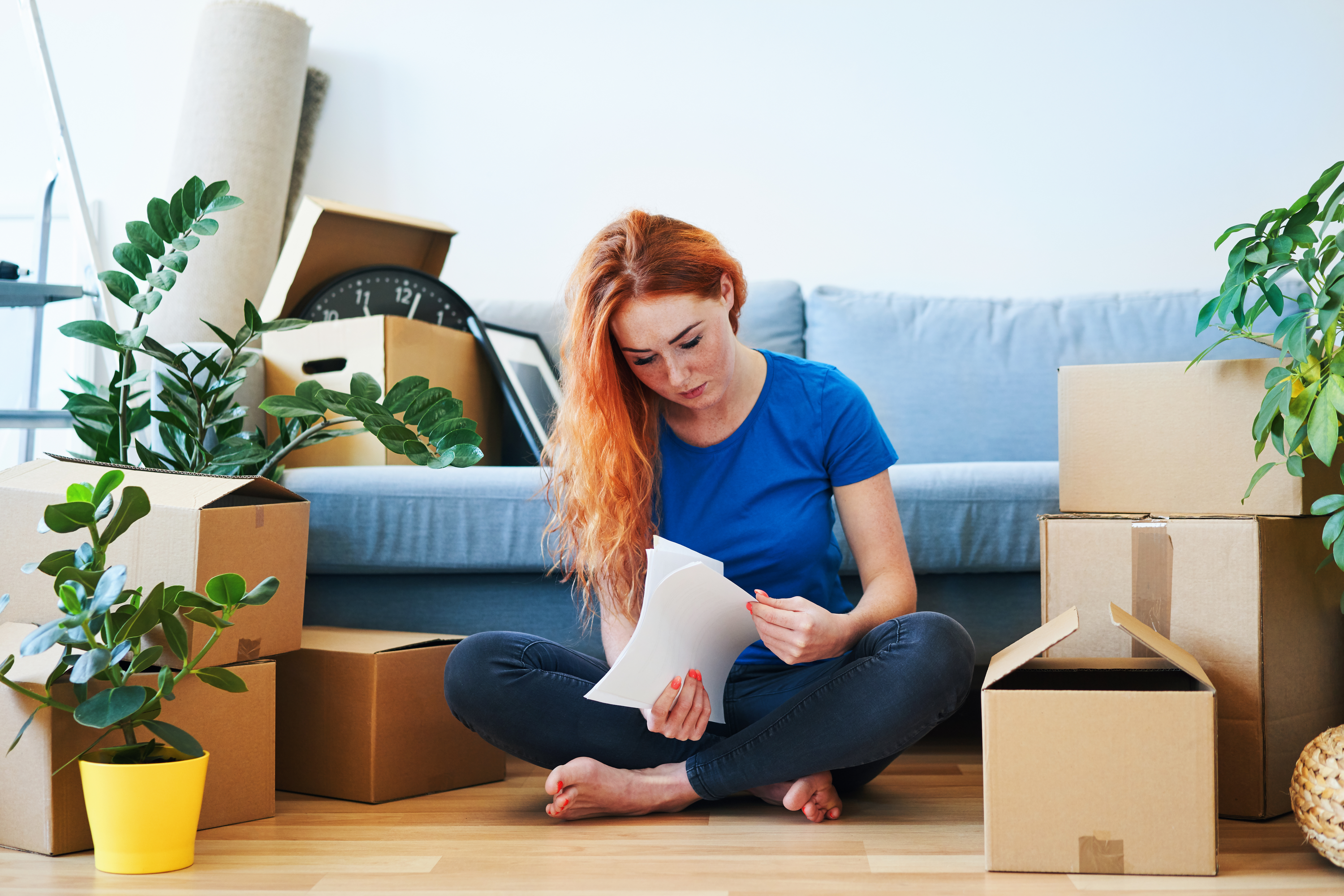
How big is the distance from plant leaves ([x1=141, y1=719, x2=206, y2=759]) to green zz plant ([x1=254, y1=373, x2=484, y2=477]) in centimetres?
37

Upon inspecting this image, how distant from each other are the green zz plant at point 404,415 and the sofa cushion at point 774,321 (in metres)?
0.96

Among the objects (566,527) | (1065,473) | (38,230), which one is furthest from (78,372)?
(1065,473)

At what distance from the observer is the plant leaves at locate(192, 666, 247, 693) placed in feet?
3.32

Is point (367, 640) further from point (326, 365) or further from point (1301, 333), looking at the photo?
point (1301, 333)

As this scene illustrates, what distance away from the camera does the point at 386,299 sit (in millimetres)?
1954

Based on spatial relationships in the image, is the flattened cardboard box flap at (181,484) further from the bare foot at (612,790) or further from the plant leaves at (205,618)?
the bare foot at (612,790)

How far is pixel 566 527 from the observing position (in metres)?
1.31

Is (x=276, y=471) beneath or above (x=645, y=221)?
beneath

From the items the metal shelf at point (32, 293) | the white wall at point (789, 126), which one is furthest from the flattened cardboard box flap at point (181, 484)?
the white wall at point (789, 126)

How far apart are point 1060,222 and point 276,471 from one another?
1728 millimetres

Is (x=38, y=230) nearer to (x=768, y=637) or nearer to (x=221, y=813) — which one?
(x=221, y=813)

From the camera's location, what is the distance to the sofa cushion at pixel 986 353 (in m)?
1.99

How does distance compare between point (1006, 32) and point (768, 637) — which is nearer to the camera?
point (768, 637)

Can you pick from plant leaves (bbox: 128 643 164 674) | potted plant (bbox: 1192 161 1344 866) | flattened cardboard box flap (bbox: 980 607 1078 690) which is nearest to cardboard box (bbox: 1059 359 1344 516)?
potted plant (bbox: 1192 161 1344 866)
